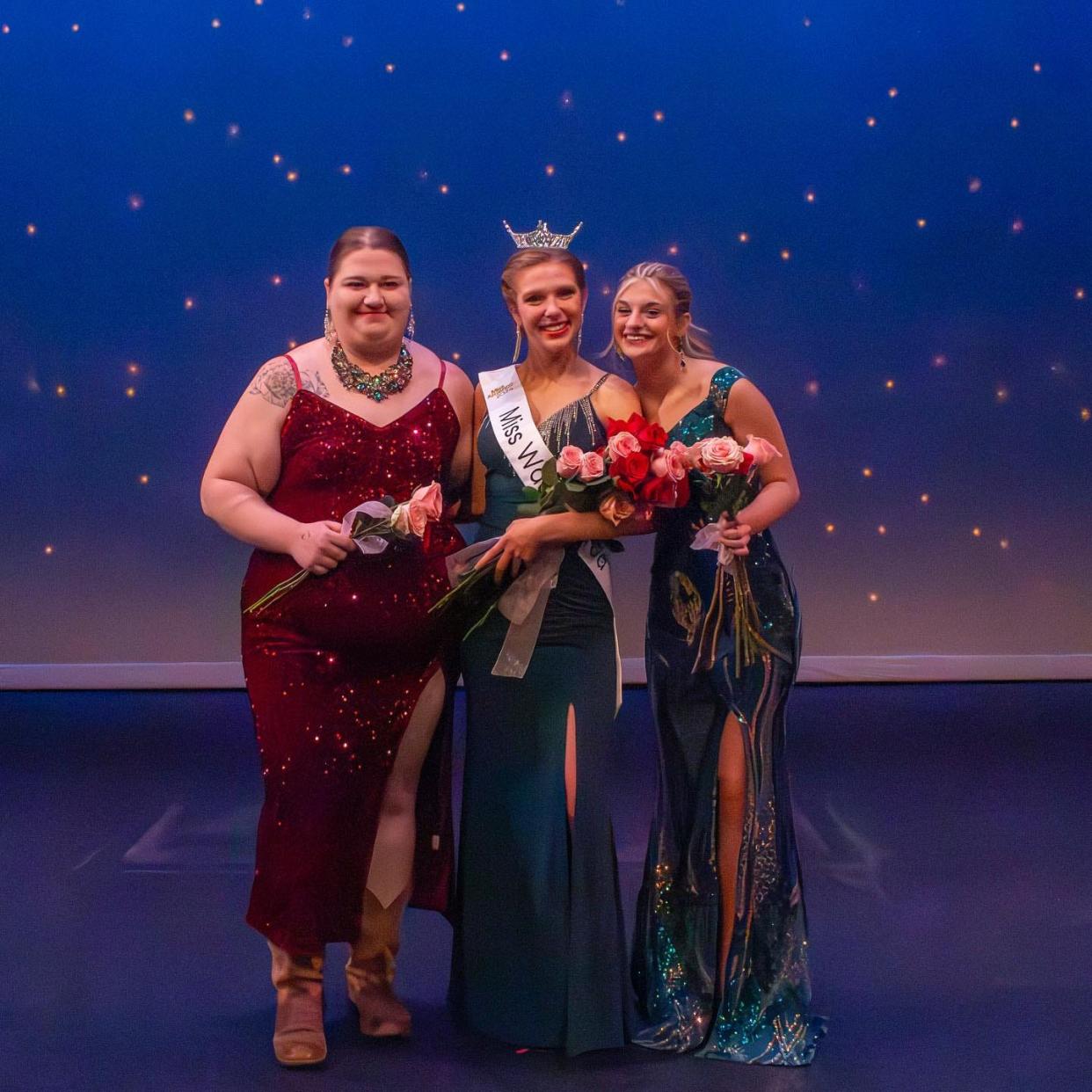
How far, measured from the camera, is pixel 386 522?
2.39 metres

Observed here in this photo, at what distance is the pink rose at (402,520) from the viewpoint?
2.34 m

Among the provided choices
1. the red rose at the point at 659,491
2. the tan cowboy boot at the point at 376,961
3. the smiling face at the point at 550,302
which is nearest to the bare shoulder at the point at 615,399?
the smiling face at the point at 550,302

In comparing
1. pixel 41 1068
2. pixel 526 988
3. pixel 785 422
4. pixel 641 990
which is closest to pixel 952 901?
pixel 641 990

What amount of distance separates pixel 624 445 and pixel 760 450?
22 cm

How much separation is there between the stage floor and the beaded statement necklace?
118cm

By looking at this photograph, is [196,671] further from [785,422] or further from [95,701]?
[785,422]

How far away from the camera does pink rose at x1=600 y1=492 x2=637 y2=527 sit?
239 cm

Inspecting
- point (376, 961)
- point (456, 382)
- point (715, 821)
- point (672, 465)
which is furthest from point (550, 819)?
point (456, 382)

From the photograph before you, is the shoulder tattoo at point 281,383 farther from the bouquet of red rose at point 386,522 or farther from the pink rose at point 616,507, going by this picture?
the pink rose at point 616,507

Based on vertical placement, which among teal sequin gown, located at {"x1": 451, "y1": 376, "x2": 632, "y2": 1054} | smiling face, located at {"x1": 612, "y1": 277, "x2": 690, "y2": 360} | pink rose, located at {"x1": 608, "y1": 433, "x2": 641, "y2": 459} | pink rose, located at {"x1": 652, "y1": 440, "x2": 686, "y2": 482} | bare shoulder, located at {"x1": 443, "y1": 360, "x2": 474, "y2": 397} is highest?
smiling face, located at {"x1": 612, "y1": 277, "x2": 690, "y2": 360}

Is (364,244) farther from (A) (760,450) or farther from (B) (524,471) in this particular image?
(A) (760,450)

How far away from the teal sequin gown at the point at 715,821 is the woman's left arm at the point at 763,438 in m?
0.02

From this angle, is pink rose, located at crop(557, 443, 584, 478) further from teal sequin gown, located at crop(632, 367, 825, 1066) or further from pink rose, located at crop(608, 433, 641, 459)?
teal sequin gown, located at crop(632, 367, 825, 1066)

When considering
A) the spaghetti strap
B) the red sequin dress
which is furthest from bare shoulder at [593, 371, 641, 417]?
the spaghetti strap
